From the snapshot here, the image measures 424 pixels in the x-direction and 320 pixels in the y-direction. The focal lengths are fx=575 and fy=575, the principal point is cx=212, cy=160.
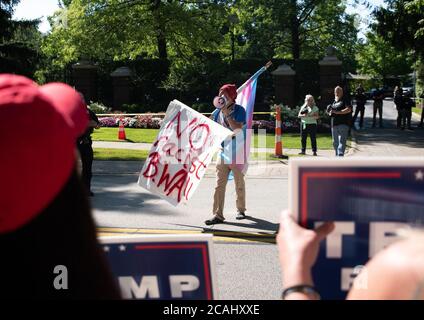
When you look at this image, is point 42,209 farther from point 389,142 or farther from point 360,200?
point 389,142

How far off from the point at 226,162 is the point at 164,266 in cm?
607

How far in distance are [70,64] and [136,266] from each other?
3245 cm

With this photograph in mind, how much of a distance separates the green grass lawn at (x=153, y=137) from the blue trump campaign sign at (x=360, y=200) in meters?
15.7

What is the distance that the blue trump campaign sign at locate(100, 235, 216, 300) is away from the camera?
80.7 inches

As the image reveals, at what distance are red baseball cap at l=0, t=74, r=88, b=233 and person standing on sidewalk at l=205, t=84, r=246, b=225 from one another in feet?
22.4

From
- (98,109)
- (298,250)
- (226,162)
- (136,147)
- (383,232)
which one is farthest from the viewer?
(98,109)

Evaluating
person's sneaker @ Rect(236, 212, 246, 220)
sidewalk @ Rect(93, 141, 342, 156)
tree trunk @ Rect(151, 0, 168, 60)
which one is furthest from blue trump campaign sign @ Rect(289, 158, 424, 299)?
tree trunk @ Rect(151, 0, 168, 60)

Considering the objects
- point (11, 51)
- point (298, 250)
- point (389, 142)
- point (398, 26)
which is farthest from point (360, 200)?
point (398, 26)

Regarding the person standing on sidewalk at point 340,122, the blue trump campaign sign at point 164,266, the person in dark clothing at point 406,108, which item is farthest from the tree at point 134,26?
the blue trump campaign sign at point 164,266

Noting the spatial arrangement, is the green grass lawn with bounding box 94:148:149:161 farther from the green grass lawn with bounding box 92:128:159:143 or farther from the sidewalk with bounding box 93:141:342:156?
the green grass lawn with bounding box 92:128:159:143

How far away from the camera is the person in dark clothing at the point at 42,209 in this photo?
3.38 ft

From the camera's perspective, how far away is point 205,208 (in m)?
9.40

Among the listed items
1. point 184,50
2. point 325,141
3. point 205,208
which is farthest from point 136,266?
point 184,50

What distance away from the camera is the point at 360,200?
167 cm
